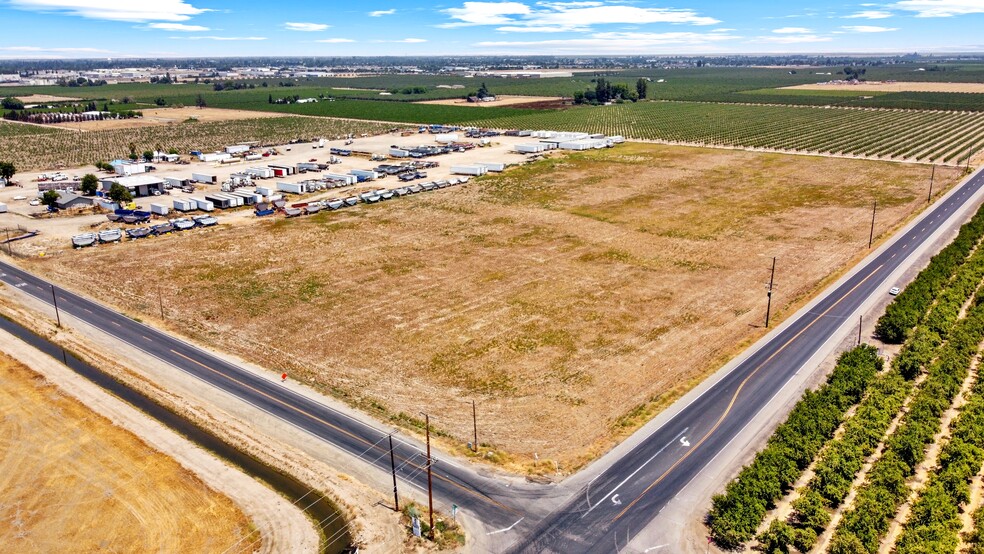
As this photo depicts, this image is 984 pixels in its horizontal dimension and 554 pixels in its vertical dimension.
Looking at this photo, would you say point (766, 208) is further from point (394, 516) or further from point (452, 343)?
point (394, 516)

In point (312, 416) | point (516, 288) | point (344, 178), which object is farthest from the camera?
point (344, 178)

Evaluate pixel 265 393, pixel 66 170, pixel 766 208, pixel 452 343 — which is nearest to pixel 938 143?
pixel 766 208

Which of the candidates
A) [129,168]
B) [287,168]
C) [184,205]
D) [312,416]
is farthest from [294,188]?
[312,416]

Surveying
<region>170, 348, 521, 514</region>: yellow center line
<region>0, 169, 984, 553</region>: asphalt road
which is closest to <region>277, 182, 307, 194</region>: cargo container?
<region>0, 169, 984, 553</region>: asphalt road

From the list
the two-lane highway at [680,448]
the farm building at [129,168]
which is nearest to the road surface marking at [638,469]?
the two-lane highway at [680,448]

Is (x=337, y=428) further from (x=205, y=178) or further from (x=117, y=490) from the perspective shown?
(x=205, y=178)

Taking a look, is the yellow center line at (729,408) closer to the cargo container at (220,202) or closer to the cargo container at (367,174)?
the cargo container at (220,202)
